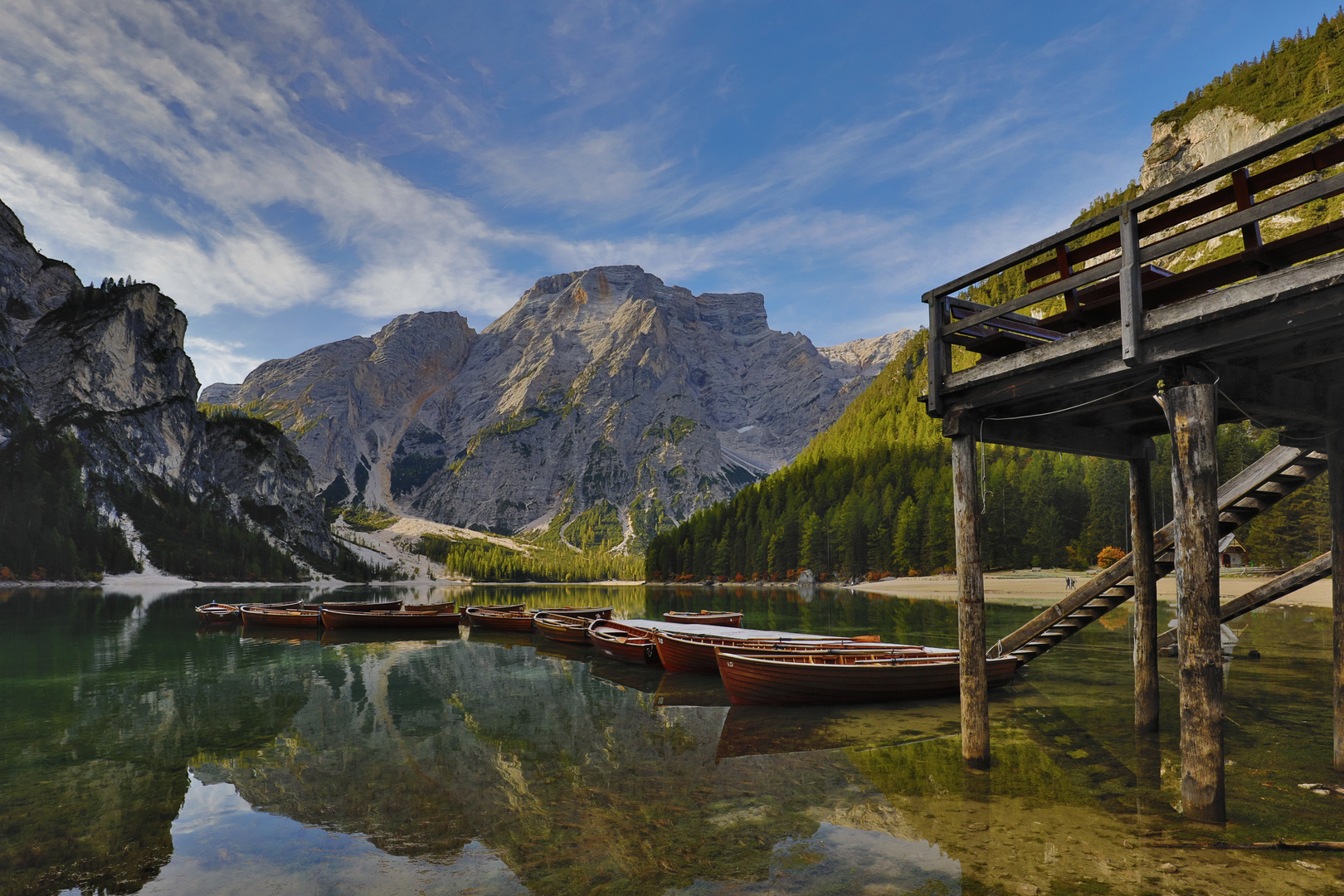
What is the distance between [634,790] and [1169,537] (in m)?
14.4

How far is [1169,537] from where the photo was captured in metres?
17.1

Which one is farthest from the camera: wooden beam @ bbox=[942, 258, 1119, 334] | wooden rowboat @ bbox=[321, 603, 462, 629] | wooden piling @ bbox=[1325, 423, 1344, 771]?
wooden rowboat @ bbox=[321, 603, 462, 629]

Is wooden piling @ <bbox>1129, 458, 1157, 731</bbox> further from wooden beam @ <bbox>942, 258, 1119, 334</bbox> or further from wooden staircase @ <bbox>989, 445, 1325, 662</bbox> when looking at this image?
wooden beam @ <bbox>942, 258, 1119, 334</bbox>

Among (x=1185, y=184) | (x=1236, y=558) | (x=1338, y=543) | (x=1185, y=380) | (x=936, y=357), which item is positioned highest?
(x=1185, y=184)

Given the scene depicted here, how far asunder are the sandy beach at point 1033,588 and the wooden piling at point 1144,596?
144 ft

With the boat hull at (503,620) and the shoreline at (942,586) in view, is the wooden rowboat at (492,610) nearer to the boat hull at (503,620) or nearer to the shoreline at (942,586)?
the boat hull at (503,620)

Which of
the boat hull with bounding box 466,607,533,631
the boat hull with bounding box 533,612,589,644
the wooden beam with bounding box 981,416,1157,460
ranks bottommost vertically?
the boat hull with bounding box 466,607,533,631

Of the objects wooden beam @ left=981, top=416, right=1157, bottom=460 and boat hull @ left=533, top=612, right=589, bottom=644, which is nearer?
wooden beam @ left=981, top=416, right=1157, bottom=460

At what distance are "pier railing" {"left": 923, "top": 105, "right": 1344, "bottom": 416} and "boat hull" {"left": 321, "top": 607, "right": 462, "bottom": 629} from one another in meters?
56.9

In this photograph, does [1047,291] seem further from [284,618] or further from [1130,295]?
[284,618]

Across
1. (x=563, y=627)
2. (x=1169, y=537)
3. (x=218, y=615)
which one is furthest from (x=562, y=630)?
(x=218, y=615)

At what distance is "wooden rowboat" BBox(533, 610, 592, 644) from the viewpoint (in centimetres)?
4684

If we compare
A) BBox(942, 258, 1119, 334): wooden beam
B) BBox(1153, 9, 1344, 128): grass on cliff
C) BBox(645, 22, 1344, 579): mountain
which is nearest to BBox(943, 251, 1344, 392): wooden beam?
BBox(942, 258, 1119, 334): wooden beam

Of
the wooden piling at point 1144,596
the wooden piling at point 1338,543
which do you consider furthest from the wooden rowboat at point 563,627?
the wooden piling at point 1338,543
